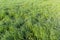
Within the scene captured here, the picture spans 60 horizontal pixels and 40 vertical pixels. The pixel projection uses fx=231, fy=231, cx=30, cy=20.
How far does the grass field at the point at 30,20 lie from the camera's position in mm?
4152

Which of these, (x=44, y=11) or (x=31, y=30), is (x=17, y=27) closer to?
(x=31, y=30)

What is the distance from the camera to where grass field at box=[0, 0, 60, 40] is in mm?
4152

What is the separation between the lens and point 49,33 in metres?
4.10

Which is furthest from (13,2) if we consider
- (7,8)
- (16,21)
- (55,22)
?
(55,22)

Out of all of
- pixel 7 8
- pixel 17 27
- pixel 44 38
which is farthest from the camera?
pixel 7 8

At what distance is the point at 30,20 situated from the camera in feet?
14.3

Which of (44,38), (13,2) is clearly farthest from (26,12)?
(44,38)

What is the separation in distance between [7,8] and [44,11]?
31.2 inches

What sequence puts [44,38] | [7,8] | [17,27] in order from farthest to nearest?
[7,8]
[17,27]
[44,38]

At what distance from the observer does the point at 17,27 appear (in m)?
4.36

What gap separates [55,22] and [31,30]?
46 cm

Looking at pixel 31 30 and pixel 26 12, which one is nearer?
pixel 31 30

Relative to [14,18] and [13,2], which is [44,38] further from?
[13,2]

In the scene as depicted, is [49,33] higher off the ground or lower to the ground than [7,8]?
lower
